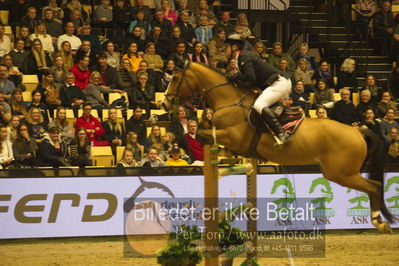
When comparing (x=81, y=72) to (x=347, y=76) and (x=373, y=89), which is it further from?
(x=373, y=89)

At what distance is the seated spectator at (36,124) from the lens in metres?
13.8

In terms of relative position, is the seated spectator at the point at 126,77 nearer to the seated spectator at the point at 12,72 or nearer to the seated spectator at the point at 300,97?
the seated spectator at the point at 12,72

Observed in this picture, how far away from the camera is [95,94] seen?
15.5m

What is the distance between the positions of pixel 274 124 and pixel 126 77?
23.6ft

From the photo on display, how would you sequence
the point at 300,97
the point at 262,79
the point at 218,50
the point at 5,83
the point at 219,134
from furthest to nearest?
the point at 218,50 → the point at 300,97 → the point at 5,83 → the point at 262,79 → the point at 219,134

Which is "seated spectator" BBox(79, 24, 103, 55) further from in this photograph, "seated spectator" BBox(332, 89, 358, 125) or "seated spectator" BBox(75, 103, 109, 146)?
"seated spectator" BBox(332, 89, 358, 125)

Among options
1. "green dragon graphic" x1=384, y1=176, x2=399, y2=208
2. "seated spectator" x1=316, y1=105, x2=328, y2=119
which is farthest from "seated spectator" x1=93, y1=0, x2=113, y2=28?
"green dragon graphic" x1=384, y1=176, x2=399, y2=208

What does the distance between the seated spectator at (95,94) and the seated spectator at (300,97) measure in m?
4.26

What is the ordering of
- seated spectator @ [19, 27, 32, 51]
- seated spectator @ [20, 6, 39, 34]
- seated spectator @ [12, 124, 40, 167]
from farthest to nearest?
1. seated spectator @ [20, 6, 39, 34]
2. seated spectator @ [19, 27, 32, 51]
3. seated spectator @ [12, 124, 40, 167]

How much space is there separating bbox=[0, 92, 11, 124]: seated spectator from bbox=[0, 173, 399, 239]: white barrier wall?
5.32 feet

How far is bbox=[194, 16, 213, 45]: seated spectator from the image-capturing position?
17.9 meters

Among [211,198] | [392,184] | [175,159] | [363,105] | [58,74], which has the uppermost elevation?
[58,74]

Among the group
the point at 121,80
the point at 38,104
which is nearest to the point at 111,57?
the point at 121,80

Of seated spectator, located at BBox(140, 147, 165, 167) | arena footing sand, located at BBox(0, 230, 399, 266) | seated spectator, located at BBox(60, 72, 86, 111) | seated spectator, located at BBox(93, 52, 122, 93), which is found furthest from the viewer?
seated spectator, located at BBox(93, 52, 122, 93)
